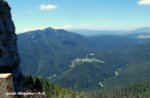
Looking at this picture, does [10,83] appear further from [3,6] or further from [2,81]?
[3,6]

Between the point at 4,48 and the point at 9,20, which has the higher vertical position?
the point at 9,20

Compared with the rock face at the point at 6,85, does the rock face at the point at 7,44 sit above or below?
below

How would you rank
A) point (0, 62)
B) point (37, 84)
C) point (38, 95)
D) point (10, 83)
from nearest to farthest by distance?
point (10, 83) → point (38, 95) → point (0, 62) → point (37, 84)

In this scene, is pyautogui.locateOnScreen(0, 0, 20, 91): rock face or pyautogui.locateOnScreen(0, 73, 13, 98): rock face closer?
pyautogui.locateOnScreen(0, 73, 13, 98): rock face

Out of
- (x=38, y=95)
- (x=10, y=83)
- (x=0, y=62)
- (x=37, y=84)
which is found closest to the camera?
(x=10, y=83)

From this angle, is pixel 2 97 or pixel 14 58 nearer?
pixel 2 97

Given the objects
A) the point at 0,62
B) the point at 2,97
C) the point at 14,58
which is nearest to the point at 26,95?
the point at 2,97

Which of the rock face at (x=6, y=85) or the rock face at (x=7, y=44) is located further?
the rock face at (x=7, y=44)

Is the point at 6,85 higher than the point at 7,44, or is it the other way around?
the point at 6,85
